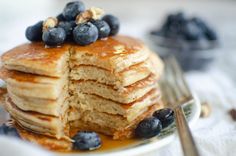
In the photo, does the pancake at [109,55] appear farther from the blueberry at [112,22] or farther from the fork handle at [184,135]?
the fork handle at [184,135]

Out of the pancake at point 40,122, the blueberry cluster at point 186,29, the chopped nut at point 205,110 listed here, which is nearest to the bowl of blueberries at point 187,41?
the blueberry cluster at point 186,29

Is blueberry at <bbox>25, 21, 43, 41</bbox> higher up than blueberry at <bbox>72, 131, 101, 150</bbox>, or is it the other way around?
blueberry at <bbox>25, 21, 43, 41</bbox>

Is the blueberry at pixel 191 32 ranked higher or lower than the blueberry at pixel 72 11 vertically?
lower

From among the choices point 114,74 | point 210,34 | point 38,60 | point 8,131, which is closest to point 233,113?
point 114,74

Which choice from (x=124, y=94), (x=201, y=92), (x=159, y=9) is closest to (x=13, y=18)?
(x=159, y=9)

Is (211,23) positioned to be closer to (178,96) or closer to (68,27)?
→ (178,96)

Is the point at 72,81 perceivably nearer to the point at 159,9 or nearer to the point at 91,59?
the point at 91,59

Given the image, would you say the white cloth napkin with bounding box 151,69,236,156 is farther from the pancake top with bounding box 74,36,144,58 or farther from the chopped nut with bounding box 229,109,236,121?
the pancake top with bounding box 74,36,144,58

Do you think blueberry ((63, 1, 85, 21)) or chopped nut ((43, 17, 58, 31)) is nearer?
chopped nut ((43, 17, 58, 31))

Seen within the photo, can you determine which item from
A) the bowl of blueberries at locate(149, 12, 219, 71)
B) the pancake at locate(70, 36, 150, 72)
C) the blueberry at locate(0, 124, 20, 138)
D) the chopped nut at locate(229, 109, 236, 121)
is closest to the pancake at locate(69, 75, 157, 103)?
the pancake at locate(70, 36, 150, 72)
